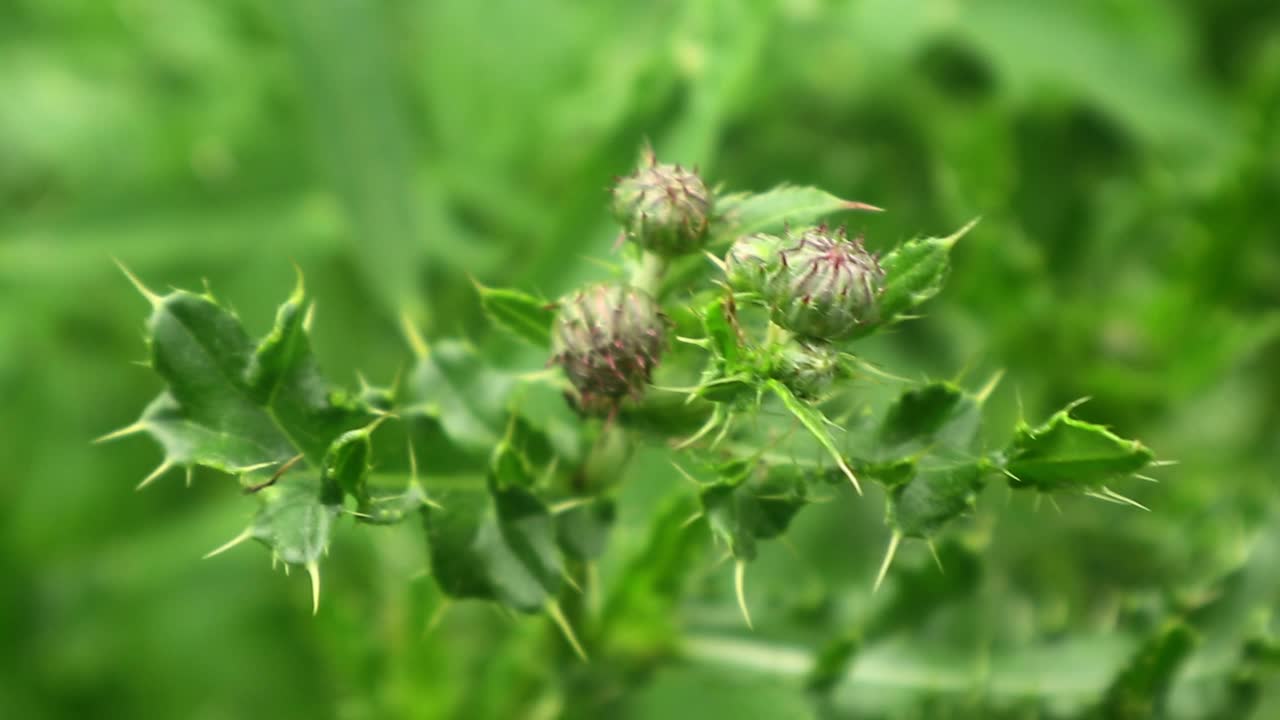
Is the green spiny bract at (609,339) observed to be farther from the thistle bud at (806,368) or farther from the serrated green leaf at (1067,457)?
the serrated green leaf at (1067,457)

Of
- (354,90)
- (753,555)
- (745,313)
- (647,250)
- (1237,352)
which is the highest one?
(647,250)

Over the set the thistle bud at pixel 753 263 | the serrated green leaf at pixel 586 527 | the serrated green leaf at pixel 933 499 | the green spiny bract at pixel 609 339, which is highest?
the thistle bud at pixel 753 263

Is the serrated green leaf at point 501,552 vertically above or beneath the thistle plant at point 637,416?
beneath

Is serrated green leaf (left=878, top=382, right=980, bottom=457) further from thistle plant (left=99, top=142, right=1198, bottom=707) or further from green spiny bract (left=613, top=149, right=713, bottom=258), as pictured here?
green spiny bract (left=613, top=149, right=713, bottom=258)

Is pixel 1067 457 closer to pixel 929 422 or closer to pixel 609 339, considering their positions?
pixel 929 422

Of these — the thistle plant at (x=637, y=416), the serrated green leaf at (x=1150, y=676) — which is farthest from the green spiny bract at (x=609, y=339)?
the serrated green leaf at (x=1150, y=676)

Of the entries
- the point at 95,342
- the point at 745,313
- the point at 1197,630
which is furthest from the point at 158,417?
the point at 95,342

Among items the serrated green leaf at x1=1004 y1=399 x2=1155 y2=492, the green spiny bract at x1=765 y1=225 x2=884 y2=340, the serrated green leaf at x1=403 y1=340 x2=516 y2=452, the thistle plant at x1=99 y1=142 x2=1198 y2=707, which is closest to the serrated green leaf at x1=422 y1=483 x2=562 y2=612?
the thistle plant at x1=99 y1=142 x2=1198 y2=707

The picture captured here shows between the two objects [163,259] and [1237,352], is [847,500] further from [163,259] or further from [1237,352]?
[163,259]
